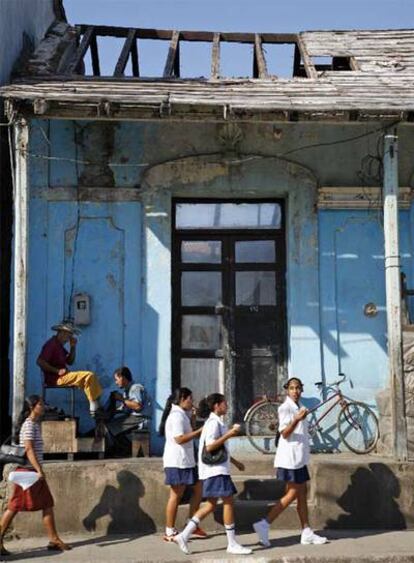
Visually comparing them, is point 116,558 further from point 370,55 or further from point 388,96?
point 370,55

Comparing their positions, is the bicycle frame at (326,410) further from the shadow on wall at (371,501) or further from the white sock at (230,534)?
the white sock at (230,534)

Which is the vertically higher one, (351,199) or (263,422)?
(351,199)

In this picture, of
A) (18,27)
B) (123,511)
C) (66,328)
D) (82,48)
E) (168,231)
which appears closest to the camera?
(123,511)

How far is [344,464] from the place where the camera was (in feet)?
30.1

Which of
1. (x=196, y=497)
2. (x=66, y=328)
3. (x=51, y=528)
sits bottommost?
(x=51, y=528)

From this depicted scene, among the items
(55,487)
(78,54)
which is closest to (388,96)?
(78,54)

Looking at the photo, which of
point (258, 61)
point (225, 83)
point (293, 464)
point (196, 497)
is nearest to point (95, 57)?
point (258, 61)

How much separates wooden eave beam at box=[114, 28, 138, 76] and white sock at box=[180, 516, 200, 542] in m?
6.94

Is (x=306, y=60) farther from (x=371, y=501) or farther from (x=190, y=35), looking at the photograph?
(x=371, y=501)

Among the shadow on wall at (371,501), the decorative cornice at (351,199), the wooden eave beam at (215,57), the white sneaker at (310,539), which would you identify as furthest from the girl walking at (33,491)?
the wooden eave beam at (215,57)

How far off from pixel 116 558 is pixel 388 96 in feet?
20.4

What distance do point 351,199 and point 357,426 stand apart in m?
3.06

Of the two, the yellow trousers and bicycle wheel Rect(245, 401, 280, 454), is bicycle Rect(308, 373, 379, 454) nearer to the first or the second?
bicycle wheel Rect(245, 401, 280, 454)

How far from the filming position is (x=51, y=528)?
318 inches
